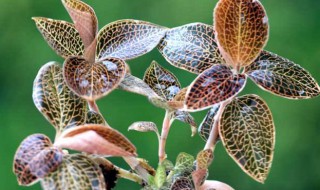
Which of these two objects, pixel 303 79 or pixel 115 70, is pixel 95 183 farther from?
pixel 303 79

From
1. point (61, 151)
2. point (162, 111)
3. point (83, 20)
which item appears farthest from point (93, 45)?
point (162, 111)

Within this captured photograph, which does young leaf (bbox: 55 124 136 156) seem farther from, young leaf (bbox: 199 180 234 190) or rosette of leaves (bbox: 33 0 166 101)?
young leaf (bbox: 199 180 234 190)

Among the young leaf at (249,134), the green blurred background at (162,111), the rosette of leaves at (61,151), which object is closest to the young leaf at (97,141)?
the rosette of leaves at (61,151)

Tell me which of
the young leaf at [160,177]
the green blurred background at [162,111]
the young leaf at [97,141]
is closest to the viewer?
the young leaf at [97,141]

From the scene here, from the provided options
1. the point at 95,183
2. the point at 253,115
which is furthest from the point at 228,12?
the point at 95,183

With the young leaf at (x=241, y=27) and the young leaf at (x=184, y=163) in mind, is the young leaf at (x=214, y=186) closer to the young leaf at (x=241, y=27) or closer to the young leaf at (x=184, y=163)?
the young leaf at (x=184, y=163)

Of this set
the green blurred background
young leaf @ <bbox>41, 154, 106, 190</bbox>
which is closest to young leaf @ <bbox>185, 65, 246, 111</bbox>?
young leaf @ <bbox>41, 154, 106, 190</bbox>
